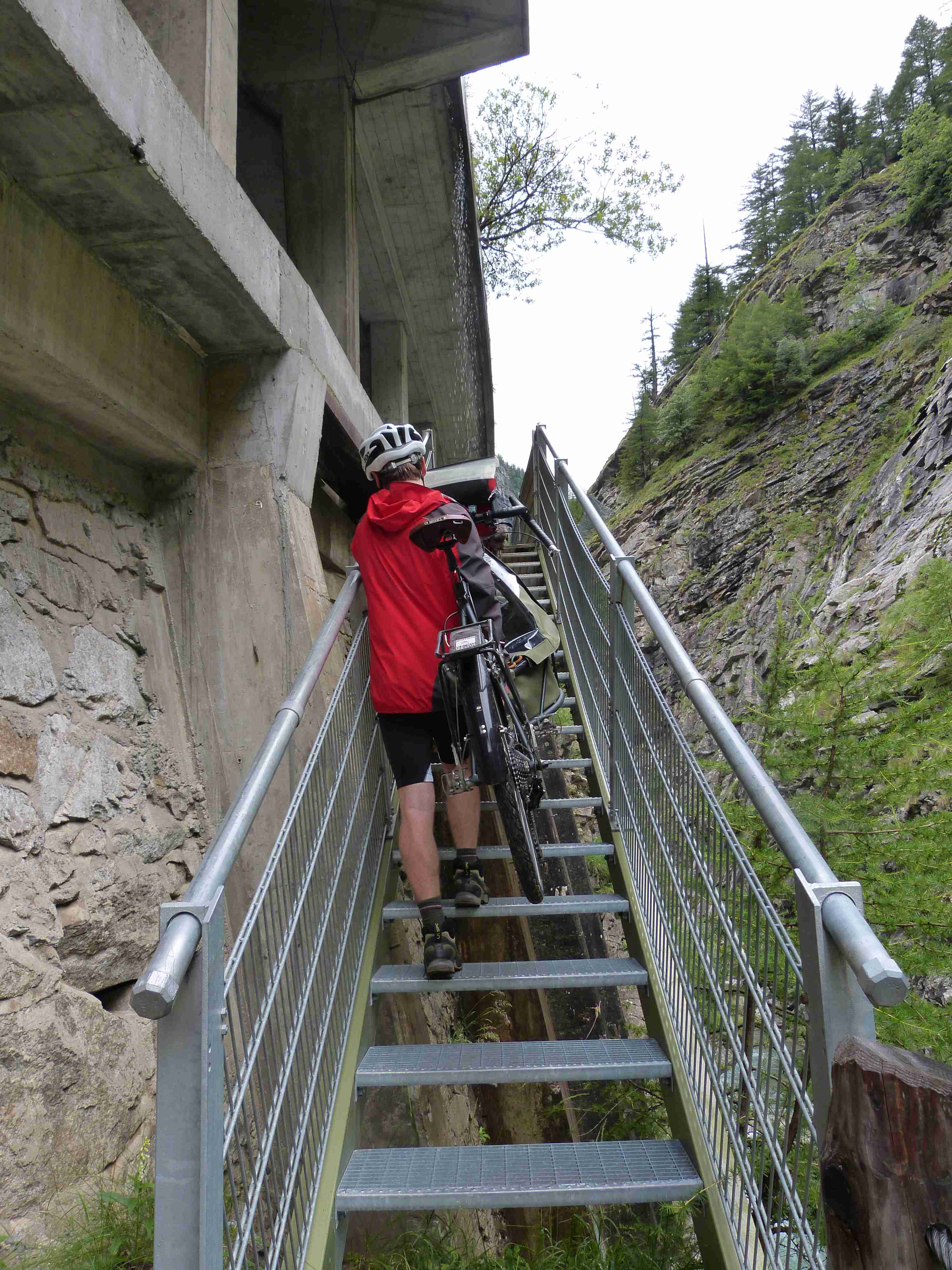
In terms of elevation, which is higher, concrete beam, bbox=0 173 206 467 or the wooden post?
concrete beam, bbox=0 173 206 467

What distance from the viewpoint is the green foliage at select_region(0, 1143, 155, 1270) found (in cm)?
198

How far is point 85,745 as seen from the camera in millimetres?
2830

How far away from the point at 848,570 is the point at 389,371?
28.3 feet

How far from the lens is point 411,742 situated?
295cm

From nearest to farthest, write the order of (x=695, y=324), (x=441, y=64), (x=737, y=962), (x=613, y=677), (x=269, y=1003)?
(x=269, y=1003), (x=737, y=962), (x=613, y=677), (x=441, y=64), (x=695, y=324)

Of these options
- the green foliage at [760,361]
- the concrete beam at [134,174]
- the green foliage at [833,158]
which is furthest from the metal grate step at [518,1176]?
the green foliage at [833,158]

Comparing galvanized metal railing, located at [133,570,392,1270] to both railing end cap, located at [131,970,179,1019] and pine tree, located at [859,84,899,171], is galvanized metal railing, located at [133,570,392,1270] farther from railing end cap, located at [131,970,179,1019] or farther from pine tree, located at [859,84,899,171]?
pine tree, located at [859,84,899,171]

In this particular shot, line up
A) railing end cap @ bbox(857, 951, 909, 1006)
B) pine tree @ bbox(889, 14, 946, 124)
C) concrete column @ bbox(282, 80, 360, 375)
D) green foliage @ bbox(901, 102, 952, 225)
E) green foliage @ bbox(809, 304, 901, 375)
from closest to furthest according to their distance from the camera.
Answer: railing end cap @ bbox(857, 951, 909, 1006)
concrete column @ bbox(282, 80, 360, 375)
green foliage @ bbox(809, 304, 901, 375)
green foliage @ bbox(901, 102, 952, 225)
pine tree @ bbox(889, 14, 946, 124)

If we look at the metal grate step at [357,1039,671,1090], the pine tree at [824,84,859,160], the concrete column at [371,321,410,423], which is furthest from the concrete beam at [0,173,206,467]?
the pine tree at [824,84,859,160]

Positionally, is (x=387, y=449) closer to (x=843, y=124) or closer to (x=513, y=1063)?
(x=513, y=1063)

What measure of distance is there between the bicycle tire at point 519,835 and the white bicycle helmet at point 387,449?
124 centimetres

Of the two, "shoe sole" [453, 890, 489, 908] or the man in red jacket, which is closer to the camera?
the man in red jacket

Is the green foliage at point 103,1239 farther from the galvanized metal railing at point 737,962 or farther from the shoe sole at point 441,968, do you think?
the galvanized metal railing at point 737,962

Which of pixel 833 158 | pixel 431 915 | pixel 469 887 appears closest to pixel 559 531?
pixel 469 887
